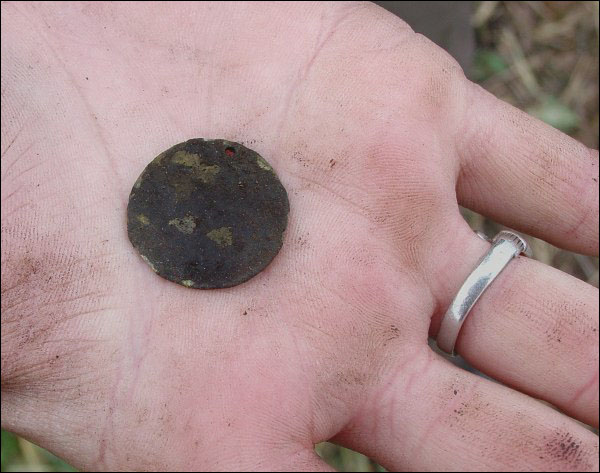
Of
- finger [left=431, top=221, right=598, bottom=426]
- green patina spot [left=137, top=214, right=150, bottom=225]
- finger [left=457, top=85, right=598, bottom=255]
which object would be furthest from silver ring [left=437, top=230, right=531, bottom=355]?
green patina spot [left=137, top=214, right=150, bottom=225]

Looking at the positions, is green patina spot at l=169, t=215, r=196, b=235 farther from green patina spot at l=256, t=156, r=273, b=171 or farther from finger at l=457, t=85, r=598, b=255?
finger at l=457, t=85, r=598, b=255

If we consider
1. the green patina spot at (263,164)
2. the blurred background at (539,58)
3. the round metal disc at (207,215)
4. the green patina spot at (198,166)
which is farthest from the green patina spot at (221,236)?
the blurred background at (539,58)

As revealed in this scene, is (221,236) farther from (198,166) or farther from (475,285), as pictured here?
(475,285)

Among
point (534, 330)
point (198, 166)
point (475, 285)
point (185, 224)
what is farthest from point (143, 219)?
point (534, 330)

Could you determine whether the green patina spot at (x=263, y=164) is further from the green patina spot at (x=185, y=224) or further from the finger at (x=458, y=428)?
the finger at (x=458, y=428)

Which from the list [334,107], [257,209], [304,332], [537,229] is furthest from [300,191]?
[537,229]

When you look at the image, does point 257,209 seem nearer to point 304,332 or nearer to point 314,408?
point 304,332

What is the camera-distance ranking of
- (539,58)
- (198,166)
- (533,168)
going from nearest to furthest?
(198,166) < (533,168) < (539,58)
